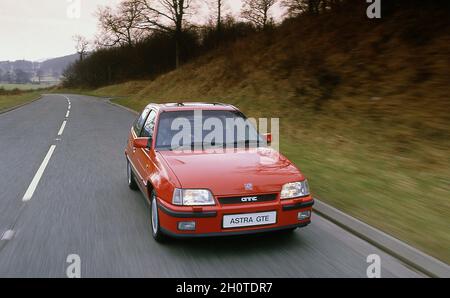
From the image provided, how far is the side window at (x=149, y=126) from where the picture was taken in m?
6.25

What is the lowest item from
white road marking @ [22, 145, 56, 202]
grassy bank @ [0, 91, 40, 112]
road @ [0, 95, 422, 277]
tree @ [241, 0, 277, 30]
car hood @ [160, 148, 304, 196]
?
road @ [0, 95, 422, 277]

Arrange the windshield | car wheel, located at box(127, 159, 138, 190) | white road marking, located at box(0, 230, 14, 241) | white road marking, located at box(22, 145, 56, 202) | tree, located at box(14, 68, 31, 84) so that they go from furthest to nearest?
1. tree, located at box(14, 68, 31, 84)
2. car wheel, located at box(127, 159, 138, 190)
3. white road marking, located at box(22, 145, 56, 202)
4. the windshield
5. white road marking, located at box(0, 230, 14, 241)

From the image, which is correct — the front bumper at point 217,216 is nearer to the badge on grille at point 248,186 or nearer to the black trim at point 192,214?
the black trim at point 192,214

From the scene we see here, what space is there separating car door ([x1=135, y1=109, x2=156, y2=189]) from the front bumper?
1071 millimetres

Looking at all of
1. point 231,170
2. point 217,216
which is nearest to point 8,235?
point 217,216

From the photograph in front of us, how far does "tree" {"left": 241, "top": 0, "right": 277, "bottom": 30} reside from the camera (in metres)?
44.0

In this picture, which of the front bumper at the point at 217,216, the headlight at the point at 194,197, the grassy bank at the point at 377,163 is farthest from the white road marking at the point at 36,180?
the grassy bank at the point at 377,163

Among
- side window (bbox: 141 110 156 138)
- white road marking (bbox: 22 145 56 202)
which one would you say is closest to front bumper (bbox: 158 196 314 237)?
side window (bbox: 141 110 156 138)

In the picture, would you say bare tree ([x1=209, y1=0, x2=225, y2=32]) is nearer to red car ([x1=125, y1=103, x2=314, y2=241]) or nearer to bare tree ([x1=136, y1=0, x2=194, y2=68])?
bare tree ([x1=136, y1=0, x2=194, y2=68])

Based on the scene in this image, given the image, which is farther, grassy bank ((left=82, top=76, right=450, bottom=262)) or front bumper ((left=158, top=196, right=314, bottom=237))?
grassy bank ((left=82, top=76, right=450, bottom=262))

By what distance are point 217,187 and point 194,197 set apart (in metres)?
0.26

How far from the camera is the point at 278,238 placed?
5.03 m

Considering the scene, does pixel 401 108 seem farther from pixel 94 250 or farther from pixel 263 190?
pixel 94 250

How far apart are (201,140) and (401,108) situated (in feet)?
27.1
